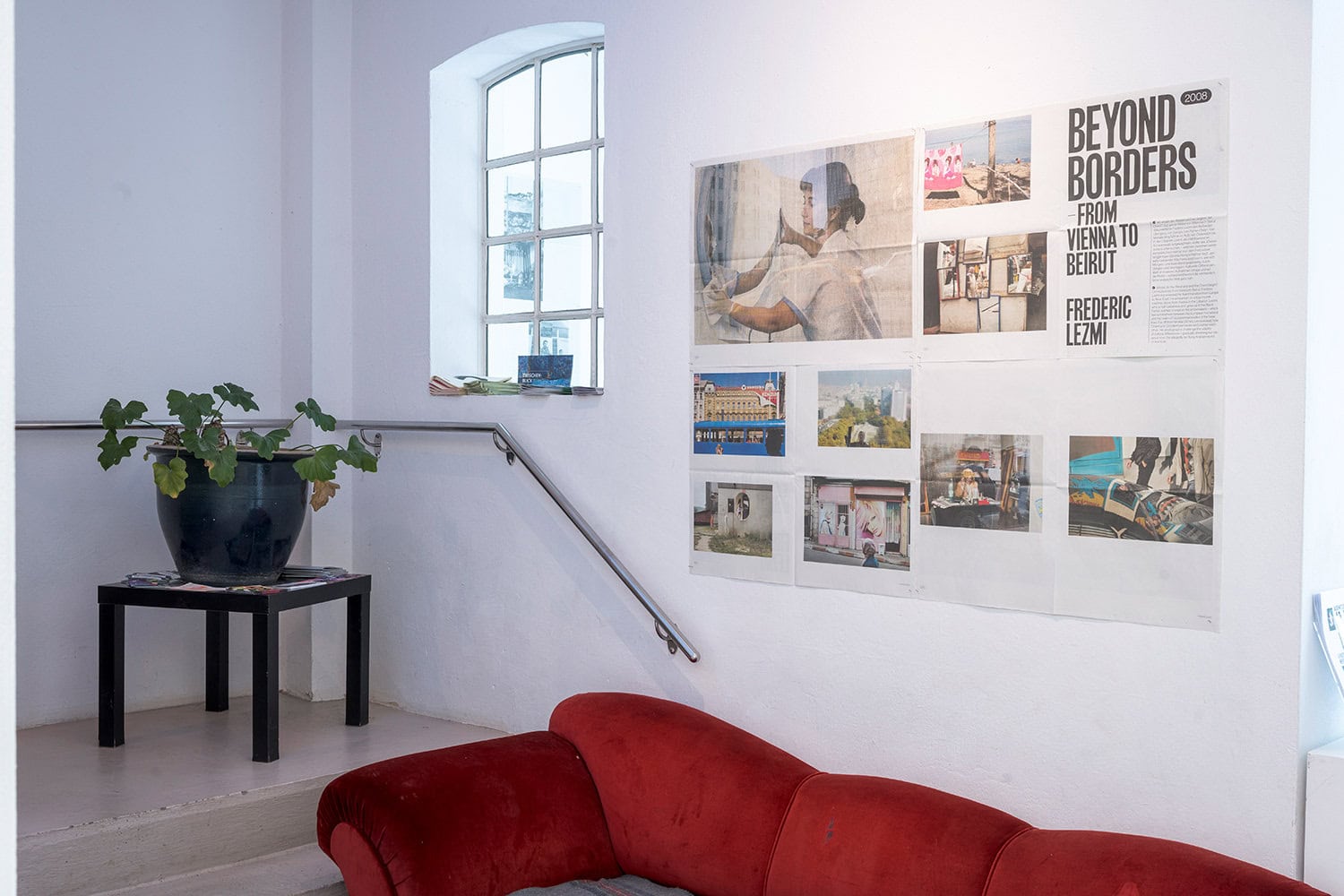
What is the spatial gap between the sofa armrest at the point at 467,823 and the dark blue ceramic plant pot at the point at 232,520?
0.93 m

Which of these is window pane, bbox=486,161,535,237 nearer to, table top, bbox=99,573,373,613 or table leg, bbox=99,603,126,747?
table top, bbox=99,573,373,613

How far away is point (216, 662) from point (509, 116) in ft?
6.86

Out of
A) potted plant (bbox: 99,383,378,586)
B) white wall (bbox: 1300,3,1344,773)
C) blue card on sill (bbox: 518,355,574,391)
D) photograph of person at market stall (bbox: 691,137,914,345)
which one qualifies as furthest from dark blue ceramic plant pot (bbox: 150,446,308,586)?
white wall (bbox: 1300,3,1344,773)

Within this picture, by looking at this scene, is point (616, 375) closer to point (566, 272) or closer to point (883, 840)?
point (566, 272)

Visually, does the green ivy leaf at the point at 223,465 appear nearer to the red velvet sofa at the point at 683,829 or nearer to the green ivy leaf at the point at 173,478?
the green ivy leaf at the point at 173,478

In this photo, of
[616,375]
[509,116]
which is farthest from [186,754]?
[509,116]

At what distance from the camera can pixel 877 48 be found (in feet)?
9.18

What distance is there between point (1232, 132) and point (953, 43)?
0.67 m

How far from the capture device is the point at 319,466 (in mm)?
3359

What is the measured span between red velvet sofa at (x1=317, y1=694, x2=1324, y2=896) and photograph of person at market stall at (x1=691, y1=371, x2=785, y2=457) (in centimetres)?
70

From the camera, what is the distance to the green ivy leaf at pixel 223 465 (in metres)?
3.19

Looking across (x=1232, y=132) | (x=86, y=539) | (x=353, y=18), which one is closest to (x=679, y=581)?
(x=1232, y=132)

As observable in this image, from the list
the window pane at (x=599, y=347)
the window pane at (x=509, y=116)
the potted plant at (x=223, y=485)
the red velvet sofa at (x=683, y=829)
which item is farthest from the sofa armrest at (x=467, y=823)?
the window pane at (x=509, y=116)

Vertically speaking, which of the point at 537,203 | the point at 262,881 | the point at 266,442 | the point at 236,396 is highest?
the point at 537,203
